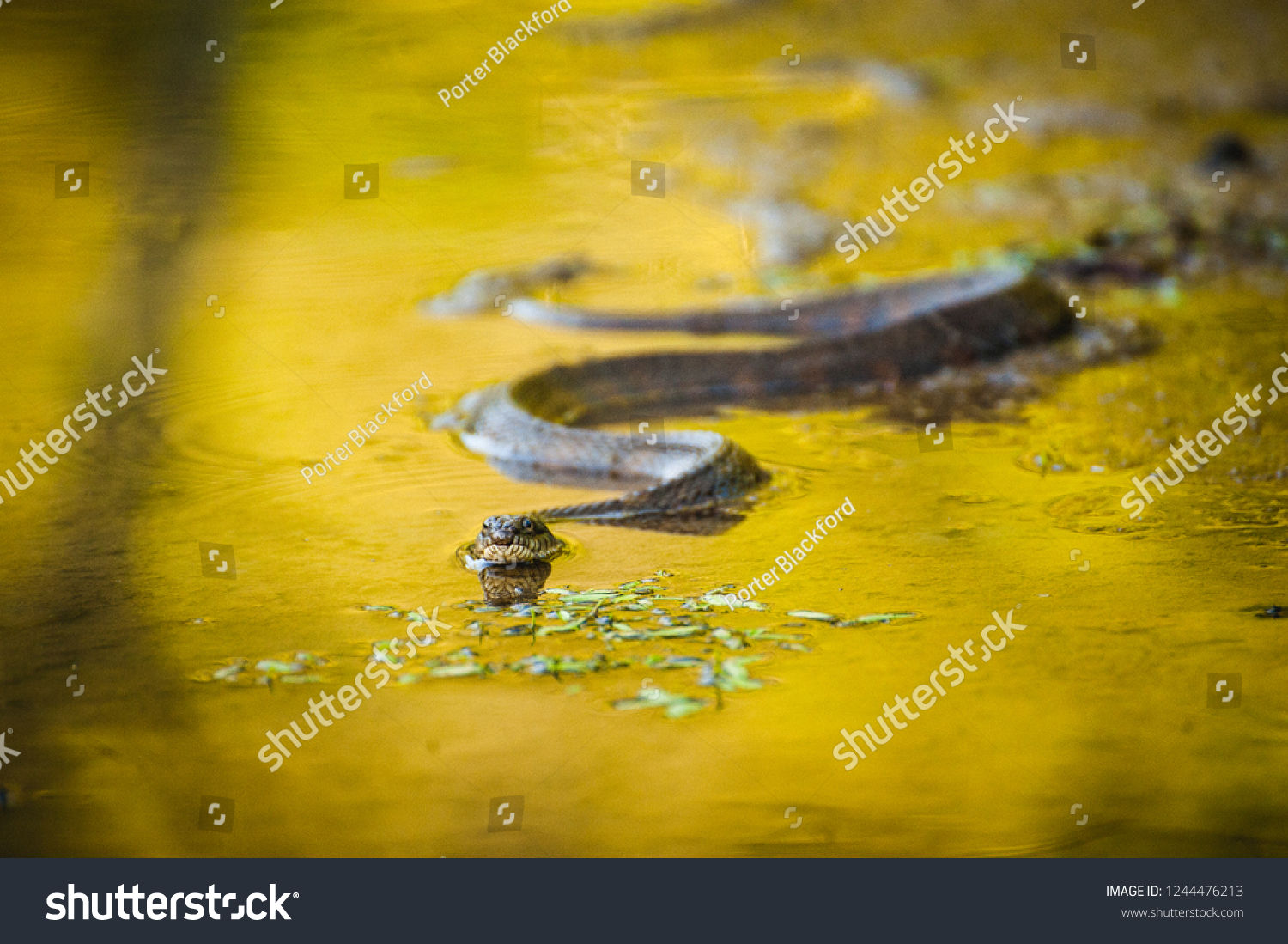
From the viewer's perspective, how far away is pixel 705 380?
9.68 meters

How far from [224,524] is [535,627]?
219cm

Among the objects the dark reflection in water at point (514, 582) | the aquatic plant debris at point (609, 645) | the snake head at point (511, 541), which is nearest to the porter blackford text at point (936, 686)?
the aquatic plant debris at point (609, 645)

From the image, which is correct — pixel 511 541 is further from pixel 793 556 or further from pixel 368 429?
pixel 368 429

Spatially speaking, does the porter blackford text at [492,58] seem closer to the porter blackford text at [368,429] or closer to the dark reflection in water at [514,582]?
the porter blackford text at [368,429]

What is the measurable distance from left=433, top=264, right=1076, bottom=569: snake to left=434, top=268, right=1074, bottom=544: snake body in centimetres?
1

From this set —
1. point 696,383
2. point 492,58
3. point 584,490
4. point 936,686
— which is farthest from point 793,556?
point 492,58

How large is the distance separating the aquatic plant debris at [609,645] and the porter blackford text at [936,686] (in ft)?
1.09

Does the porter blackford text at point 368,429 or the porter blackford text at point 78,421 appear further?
the porter blackford text at point 368,429

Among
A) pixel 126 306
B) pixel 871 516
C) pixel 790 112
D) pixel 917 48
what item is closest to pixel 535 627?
pixel 871 516

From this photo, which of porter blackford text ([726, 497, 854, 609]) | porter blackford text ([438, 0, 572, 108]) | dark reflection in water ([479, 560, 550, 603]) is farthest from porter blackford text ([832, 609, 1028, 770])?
porter blackford text ([438, 0, 572, 108])

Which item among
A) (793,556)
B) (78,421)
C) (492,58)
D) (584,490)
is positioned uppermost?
(492,58)

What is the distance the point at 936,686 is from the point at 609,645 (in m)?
1.24

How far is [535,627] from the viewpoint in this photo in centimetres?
514

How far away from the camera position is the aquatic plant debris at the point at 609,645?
15.5ft
